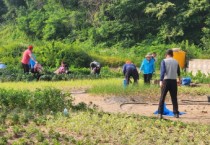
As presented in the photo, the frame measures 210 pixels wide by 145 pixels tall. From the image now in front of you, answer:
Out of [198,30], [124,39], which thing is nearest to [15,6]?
[124,39]

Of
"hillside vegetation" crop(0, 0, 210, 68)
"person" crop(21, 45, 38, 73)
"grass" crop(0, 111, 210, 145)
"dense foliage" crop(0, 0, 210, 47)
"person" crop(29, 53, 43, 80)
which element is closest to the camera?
"grass" crop(0, 111, 210, 145)

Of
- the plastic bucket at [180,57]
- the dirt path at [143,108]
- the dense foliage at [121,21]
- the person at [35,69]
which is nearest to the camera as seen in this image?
the dirt path at [143,108]

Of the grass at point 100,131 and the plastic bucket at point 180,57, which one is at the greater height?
the plastic bucket at point 180,57

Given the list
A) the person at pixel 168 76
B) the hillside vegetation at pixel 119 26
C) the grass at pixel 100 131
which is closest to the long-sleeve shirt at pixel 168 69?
the person at pixel 168 76

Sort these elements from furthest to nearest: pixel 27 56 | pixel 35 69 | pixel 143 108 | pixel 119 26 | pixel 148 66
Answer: pixel 119 26 → pixel 35 69 → pixel 27 56 → pixel 148 66 → pixel 143 108

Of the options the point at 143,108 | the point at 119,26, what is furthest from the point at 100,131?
the point at 119,26

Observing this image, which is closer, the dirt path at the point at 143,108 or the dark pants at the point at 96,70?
the dirt path at the point at 143,108

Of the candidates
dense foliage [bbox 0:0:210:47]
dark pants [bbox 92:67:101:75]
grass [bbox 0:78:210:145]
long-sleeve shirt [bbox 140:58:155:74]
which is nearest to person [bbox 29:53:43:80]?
dark pants [bbox 92:67:101:75]

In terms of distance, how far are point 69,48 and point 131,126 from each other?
21.7 m

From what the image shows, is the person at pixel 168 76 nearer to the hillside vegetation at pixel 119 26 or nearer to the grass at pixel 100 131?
the grass at pixel 100 131

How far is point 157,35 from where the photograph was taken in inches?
1663

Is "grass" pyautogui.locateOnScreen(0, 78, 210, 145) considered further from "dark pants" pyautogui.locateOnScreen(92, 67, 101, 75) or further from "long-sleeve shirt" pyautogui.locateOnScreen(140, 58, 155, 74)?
"dark pants" pyautogui.locateOnScreen(92, 67, 101, 75)

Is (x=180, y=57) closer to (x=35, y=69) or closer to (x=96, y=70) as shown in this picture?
(x=96, y=70)

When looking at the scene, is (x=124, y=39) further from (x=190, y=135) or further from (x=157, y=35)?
(x=190, y=135)
